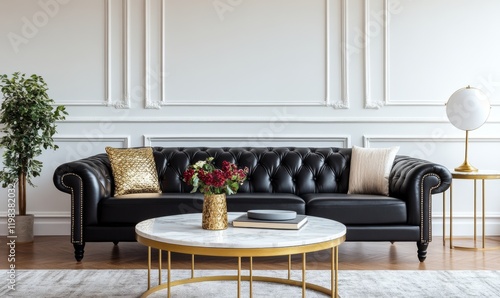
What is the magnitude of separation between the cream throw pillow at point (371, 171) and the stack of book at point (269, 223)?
1605 mm

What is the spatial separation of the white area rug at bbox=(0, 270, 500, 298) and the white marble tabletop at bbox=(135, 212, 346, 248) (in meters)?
0.44

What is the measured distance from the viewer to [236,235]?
108 inches

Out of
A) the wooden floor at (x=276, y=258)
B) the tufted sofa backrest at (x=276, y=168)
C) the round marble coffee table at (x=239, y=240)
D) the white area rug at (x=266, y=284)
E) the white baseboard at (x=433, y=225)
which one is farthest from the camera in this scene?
the white baseboard at (x=433, y=225)

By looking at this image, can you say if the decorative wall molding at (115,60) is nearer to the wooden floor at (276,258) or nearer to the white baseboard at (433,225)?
the white baseboard at (433,225)

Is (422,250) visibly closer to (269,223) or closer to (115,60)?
(269,223)

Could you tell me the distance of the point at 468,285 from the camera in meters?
3.39

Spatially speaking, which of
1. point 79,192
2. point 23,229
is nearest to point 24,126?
point 23,229

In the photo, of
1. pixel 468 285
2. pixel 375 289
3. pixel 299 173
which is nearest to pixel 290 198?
pixel 299 173

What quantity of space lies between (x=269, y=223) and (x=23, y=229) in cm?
285

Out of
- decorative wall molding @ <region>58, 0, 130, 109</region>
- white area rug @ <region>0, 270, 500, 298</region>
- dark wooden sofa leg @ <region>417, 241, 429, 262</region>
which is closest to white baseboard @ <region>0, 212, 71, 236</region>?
decorative wall molding @ <region>58, 0, 130, 109</region>

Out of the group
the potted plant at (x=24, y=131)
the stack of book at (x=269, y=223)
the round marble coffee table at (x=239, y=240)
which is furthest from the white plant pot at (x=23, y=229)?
the stack of book at (x=269, y=223)

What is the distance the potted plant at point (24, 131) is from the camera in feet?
15.5

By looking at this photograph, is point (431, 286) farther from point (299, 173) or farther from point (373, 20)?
point (373, 20)

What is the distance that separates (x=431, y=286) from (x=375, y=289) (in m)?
0.36
